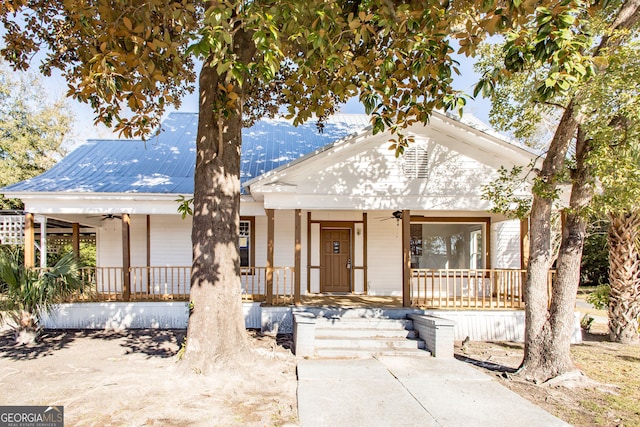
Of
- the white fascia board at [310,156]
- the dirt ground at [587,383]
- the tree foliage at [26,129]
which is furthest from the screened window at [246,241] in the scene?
the tree foliage at [26,129]

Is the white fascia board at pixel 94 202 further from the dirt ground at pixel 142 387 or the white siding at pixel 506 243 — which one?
the white siding at pixel 506 243

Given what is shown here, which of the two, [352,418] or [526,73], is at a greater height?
[526,73]

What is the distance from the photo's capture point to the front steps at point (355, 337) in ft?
27.5

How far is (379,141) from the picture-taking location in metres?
10.6

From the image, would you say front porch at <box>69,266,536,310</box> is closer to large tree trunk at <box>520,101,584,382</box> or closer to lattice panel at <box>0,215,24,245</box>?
lattice panel at <box>0,215,24,245</box>

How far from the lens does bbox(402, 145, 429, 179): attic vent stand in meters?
10.8

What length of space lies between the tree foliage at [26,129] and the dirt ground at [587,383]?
2178cm

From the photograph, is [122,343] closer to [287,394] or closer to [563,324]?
[287,394]

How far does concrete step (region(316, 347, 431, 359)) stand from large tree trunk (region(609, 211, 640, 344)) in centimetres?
500

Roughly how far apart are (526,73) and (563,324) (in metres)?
4.37

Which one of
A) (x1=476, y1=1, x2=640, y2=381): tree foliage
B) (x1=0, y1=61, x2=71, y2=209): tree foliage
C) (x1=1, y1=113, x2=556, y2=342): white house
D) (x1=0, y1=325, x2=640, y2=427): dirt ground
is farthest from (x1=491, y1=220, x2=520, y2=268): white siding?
(x1=0, y1=61, x2=71, y2=209): tree foliage

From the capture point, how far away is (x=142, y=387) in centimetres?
614

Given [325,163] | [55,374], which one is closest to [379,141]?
[325,163]

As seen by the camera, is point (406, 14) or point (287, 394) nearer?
point (406, 14)
